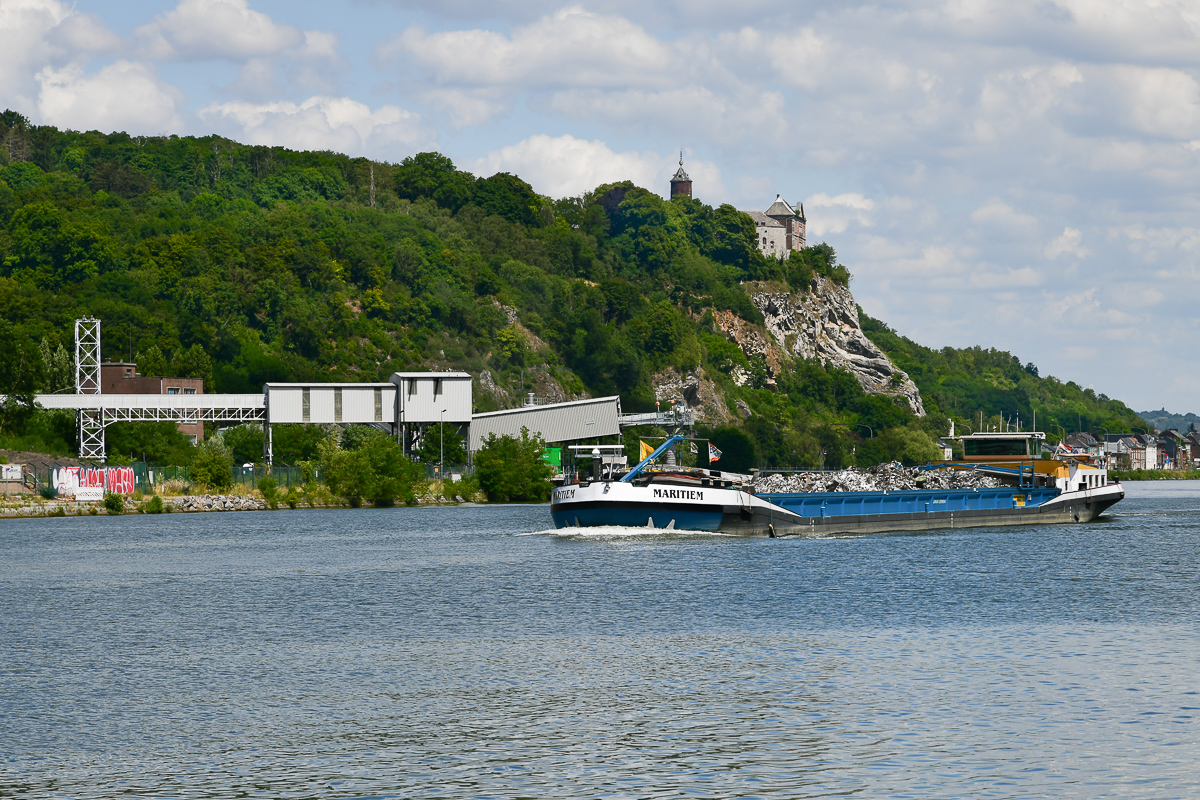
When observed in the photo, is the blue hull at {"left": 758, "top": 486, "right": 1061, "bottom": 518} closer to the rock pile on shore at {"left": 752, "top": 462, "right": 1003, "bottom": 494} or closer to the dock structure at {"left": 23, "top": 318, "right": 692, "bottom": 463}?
the rock pile on shore at {"left": 752, "top": 462, "right": 1003, "bottom": 494}

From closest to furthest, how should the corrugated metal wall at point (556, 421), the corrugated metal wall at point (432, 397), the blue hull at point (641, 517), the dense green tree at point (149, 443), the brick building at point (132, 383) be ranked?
1. the blue hull at point (641, 517)
2. the dense green tree at point (149, 443)
3. the corrugated metal wall at point (432, 397)
4. the corrugated metal wall at point (556, 421)
5. the brick building at point (132, 383)

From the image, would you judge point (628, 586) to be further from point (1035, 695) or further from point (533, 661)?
point (1035, 695)

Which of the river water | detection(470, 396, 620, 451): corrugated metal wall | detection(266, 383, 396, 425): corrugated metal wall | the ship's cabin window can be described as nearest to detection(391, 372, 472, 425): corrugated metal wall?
detection(266, 383, 396, 425): corrugated metal wall

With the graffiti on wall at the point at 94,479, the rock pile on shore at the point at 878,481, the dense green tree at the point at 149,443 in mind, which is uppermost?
the dense green tree at the point at 149,443

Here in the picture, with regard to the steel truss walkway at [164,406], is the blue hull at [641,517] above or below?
below

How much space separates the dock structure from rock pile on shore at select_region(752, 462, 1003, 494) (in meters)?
37.3

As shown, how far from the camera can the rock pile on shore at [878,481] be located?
89.1m

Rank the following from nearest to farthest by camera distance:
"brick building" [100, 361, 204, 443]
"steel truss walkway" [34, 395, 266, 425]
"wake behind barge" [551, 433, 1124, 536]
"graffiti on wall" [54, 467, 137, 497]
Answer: "wake behind barge" [551, 433, 1124, 536] → "graffiti on wall" [54, 467, 137, 497] → "steel truss walkway" [34, 395, 266, 425] → "brick building" [100, 361, 204, 443]

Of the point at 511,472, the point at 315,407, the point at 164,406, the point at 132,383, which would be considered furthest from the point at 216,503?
the point at 132,383

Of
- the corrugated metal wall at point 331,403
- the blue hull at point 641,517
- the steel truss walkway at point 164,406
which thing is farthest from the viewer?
the corrugated metal wall at point 331,403

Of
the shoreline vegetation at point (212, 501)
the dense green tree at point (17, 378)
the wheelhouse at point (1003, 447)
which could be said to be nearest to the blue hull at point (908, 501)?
the wheelhouse at point (1003, 447)

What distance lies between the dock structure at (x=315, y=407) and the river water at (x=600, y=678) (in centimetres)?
6546

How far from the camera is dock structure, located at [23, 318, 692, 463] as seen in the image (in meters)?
123

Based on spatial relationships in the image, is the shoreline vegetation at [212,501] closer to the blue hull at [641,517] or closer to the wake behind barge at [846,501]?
the wake behind barge at [846,501]
